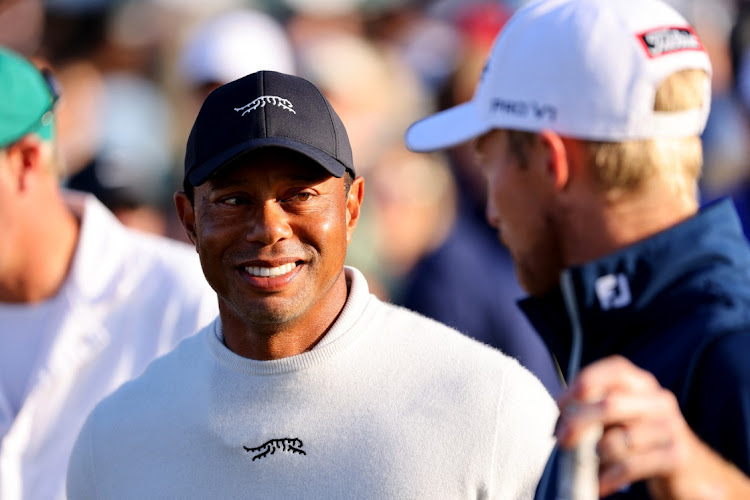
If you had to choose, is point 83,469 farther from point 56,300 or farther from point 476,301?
point 476,301

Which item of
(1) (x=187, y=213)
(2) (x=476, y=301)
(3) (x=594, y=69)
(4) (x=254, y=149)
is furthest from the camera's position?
(2) (x=476, y=301)

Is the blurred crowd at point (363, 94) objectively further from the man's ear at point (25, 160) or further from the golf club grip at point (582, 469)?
the golf club grip at point (582, 469)

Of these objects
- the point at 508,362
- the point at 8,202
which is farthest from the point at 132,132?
the point at 508,362

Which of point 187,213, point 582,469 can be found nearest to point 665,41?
point 582,469

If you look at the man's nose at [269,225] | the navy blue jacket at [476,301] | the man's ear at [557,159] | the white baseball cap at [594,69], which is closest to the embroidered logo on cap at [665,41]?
the white baseball cap at [594,69]

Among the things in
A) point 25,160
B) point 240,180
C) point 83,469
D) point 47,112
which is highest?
point 240,180

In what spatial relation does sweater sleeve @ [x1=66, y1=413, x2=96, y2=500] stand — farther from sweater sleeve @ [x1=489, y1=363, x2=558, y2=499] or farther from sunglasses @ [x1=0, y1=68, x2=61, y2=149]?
sunglasses @ [x1=0, y1=68, x2=61, y2=149]

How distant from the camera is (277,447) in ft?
9.46

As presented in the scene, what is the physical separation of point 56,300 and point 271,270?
1.53 meters

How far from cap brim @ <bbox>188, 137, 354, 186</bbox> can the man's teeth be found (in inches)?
10.1

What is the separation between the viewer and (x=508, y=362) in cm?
298

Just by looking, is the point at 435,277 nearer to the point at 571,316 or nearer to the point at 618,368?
the point at 571,316

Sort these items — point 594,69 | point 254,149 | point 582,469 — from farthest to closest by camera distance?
point 254,149
point 594,69
point 582,469

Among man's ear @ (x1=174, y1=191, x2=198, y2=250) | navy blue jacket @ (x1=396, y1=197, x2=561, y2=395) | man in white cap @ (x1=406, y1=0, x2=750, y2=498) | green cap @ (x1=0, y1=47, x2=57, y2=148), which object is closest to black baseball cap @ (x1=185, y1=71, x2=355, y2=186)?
man's ear @ (x1=174, y1=191, x2=198, y2=250)
